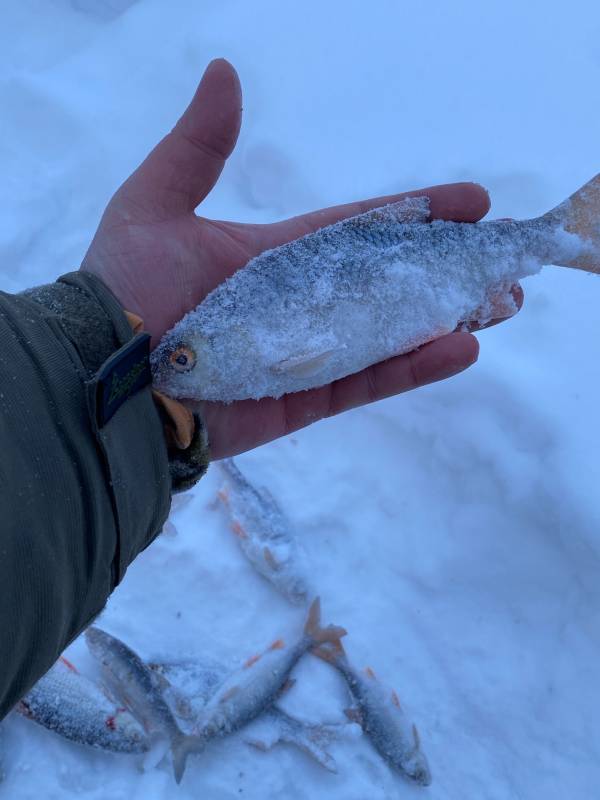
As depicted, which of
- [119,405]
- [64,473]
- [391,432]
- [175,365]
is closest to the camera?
[64,473]

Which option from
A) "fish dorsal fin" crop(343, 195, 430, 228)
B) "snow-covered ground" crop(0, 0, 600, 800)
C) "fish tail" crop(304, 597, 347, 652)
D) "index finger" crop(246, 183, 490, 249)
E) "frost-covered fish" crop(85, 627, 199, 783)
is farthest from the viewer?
"fish tail" crop(304, 597, 347, 652)

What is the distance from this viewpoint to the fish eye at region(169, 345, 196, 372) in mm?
2584

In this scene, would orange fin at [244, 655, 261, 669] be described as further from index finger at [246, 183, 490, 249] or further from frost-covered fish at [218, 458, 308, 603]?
index finger at [246, 183, 490, 249]

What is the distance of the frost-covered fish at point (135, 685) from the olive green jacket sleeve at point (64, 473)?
1.83 m

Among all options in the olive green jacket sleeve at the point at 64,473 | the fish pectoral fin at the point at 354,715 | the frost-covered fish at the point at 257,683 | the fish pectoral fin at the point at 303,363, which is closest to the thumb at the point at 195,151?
the olive green jacket sleeve at the point at 64,473

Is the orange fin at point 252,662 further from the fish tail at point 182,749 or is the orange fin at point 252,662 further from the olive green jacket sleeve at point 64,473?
the olive green jacket sleeve at point 64,473

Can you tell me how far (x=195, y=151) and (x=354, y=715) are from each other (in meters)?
3.32

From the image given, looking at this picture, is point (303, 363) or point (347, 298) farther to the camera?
point (347, 298)

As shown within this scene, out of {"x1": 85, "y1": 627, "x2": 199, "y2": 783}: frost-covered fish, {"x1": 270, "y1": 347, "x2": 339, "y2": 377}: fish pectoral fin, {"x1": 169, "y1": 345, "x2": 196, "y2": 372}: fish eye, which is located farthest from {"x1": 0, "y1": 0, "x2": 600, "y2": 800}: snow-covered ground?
{"x1": 169, "y1": 345, "x2": 196, "y2": 372}: fish eye

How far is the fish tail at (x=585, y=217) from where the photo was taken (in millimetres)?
2994

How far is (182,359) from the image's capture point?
259cm

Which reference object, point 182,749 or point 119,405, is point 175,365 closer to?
point 119,405

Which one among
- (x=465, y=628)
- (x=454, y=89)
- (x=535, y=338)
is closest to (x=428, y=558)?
(x=465, y=628)

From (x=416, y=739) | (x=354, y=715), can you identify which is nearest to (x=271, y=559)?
(x=354, y=715)
